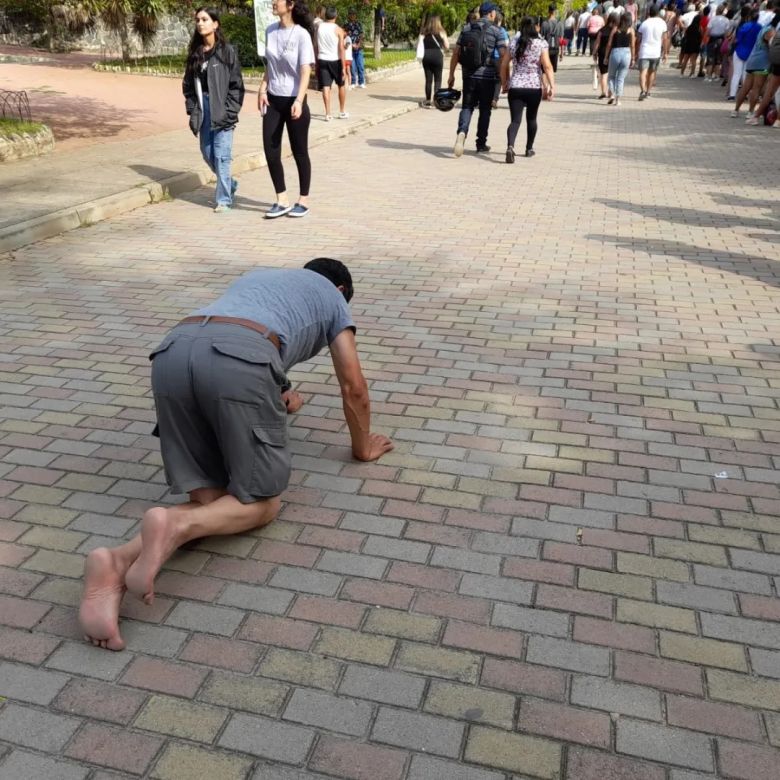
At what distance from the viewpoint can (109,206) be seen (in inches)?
325

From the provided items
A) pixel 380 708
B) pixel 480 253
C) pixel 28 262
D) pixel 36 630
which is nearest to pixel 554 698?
pixel 380 708

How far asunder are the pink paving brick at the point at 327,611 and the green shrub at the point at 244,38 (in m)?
20.9

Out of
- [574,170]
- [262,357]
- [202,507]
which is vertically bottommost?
[574,170]

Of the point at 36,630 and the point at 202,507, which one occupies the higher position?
the point at 202,507

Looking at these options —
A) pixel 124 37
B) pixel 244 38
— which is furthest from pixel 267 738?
pixel 124 37

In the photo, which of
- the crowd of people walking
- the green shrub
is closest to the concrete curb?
the crowd of people walking

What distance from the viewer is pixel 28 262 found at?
6.79 metres

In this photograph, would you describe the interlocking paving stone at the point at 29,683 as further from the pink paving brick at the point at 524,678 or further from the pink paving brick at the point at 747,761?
the pink paving brick at the point at 747,761

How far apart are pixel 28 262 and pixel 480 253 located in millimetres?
3752

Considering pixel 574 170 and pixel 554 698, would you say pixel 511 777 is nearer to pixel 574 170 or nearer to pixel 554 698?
pixel 554 698

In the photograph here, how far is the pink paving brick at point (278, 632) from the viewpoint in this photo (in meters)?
2.67

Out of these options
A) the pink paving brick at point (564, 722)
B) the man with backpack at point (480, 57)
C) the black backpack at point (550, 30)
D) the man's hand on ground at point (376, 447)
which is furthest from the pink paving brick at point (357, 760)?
→ the black backpack at point (550, 30)

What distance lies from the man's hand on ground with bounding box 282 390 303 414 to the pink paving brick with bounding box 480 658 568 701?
6.44 feet

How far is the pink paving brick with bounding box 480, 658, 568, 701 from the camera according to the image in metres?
2.48
